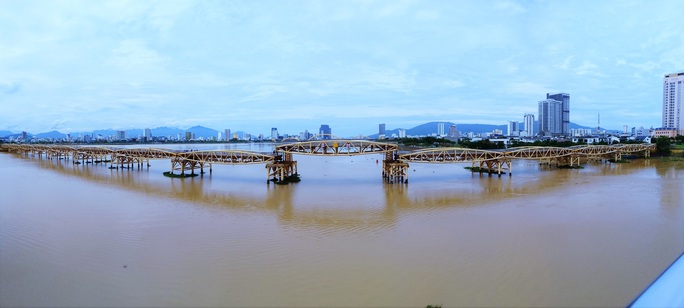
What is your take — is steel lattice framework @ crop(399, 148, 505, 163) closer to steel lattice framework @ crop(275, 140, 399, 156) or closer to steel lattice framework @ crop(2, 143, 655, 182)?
steel lattice framework @ crop(2, 143, 655, 182)

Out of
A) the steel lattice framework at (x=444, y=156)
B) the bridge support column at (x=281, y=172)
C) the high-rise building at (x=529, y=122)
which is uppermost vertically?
the high-rise building at (x=529, y=122)

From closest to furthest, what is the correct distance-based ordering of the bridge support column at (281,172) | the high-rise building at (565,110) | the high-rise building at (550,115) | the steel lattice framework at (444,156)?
the bridge support column at (281,172)
the steel lattice framework at (444,156)
the high-rise building at (550,115)
the high-rise building at (565,110)

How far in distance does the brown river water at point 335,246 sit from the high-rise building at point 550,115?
95.5 m

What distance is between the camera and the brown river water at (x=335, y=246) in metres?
5.60

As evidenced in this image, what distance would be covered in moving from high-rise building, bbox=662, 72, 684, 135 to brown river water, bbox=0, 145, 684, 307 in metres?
58.4

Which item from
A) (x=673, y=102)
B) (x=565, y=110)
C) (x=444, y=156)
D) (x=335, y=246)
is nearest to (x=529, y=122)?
(x=565, y=110)

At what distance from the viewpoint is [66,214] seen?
10773 millimetres

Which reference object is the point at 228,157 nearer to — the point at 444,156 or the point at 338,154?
the point at 338,154

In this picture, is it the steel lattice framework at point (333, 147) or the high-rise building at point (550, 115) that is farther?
the high-rise building at point (550, 115)

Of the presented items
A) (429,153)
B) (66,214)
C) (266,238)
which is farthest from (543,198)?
(66,214)

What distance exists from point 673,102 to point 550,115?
40227 mm

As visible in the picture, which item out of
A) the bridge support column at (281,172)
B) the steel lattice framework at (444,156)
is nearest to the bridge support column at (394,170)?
the steel lattice framework at (444,156)

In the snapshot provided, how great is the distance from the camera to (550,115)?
330 feet

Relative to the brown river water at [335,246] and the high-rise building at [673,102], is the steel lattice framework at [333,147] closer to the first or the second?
the brown river water at [335,246]
